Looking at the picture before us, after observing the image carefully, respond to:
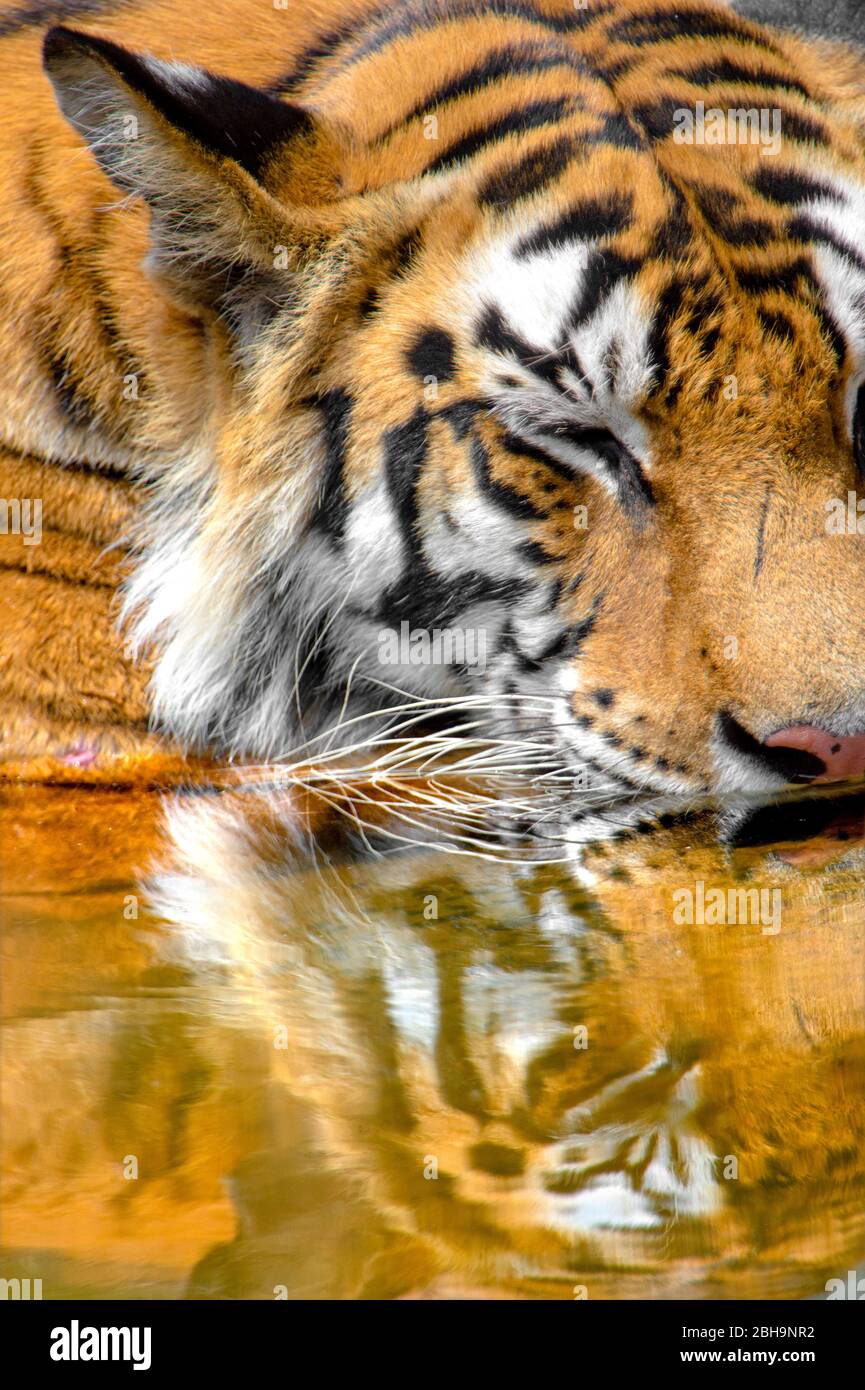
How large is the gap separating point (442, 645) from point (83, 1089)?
50.7 inches

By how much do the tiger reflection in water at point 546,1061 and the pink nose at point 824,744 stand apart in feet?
0.31

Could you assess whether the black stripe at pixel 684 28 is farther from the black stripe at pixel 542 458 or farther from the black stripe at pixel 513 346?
the black stripe at pixel 542 458

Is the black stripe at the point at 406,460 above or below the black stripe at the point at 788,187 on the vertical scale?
below

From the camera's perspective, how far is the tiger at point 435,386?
2.28 meters

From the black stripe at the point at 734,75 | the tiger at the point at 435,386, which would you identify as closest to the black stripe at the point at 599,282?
the tiger at the point at 435,386

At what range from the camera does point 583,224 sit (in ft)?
7.97

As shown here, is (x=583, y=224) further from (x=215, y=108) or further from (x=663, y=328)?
(x=215, y=108)

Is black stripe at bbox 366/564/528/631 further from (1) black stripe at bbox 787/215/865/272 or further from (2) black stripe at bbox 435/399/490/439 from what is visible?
(1) black stripe at bbox 787/215/865/272

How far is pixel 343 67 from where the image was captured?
2783mm

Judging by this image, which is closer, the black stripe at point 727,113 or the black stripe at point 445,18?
the black stripe at point 727,113

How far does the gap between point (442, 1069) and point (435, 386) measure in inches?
50.1

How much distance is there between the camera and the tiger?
7.49 ft

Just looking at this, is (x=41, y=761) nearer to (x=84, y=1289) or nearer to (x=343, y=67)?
(x=343, y=67)

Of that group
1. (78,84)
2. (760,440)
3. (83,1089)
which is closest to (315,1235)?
(83,1089)
